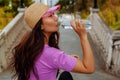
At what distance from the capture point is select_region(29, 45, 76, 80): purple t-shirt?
343cm

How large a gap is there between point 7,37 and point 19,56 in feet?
21.6

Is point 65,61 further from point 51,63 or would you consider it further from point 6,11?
point 6,11

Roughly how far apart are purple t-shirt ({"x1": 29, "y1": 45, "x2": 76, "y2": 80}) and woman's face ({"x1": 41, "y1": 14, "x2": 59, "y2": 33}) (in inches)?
5.7

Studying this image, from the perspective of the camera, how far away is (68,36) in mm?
15914

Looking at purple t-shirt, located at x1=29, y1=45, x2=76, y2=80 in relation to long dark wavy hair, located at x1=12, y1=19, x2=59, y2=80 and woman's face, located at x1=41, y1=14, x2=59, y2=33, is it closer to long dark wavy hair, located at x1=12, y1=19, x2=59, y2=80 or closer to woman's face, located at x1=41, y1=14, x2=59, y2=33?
long dark wavy hair, located at x1=12, y1=19, x2=59, y2=80

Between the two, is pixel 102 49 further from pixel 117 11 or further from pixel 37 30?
pixel 37 30

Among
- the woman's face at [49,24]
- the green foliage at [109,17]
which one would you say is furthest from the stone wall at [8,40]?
the woman's face at [49,24]

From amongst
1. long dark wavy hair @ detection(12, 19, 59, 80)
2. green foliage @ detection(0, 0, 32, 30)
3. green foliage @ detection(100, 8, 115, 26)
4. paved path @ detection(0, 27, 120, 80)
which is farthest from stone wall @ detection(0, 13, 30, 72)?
A: long dark wavy hair @ detection(12, 19, 59, 80)

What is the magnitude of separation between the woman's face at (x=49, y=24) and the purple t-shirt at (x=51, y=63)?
0.15 meters

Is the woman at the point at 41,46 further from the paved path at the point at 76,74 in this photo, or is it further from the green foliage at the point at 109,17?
the green foliage at the point at 109,17

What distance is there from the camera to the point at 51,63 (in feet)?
11.6

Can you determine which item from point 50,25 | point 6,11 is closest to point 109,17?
point 6,11

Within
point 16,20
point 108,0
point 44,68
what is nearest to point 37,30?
point 44,68

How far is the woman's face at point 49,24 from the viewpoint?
3.60 meters
